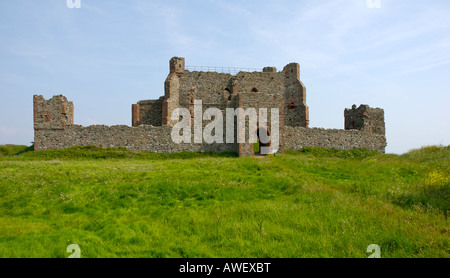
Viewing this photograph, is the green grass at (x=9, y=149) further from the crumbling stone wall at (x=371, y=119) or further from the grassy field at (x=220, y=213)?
the crumbling stone wall at (x=371, y=119)

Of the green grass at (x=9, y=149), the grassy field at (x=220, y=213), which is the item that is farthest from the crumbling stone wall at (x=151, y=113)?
the grassy field at (x=220, y=213)

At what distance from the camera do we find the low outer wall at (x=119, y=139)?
27781 millimetres

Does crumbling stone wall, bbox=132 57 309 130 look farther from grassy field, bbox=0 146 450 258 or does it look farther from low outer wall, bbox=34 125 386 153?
grassy field, bbox=0 146 450 258

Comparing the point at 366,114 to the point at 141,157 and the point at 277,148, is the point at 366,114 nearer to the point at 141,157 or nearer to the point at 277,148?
the point at 277,148

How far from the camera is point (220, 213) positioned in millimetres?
9984

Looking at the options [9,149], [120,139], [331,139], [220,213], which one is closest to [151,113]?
[120,139]

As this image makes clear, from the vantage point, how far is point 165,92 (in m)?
36.2

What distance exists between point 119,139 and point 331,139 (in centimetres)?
2195

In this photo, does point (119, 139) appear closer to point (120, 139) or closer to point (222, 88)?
point (120, 139)

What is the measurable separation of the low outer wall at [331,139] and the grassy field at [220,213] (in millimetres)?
12023

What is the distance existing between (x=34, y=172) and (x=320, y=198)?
14763 millimetres

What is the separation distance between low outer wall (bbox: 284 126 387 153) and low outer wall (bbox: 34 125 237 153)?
682 cm
